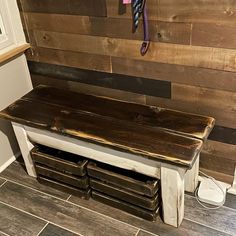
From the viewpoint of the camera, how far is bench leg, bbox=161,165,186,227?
1388 millimetres

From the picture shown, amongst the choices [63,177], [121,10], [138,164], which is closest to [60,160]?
[63,177]

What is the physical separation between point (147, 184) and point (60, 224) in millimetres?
513

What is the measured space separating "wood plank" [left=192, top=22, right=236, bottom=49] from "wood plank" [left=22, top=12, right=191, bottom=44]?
41 millimetres

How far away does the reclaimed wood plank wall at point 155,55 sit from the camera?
4.49ft

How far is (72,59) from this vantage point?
1.80 m

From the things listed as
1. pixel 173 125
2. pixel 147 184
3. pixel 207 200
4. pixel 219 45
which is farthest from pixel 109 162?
pixel 219 45

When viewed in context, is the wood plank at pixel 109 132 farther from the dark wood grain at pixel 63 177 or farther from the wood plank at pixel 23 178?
the wood plank at pixel 23 178

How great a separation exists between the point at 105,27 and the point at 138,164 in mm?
687

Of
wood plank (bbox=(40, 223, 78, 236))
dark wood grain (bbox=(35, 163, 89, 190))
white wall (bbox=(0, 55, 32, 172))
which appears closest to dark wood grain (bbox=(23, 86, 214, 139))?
white wall (bbox=(0, 55, 32, 172))

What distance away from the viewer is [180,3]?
135 cm

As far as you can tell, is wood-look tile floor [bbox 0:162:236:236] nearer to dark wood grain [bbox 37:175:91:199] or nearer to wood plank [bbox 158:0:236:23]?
dark wood grain [bbox 37:175:91:199]

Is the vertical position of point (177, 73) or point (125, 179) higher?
point (177, 73)

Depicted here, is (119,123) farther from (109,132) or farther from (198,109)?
(198,109)

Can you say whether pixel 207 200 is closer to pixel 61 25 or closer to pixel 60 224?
pixel 60 224
